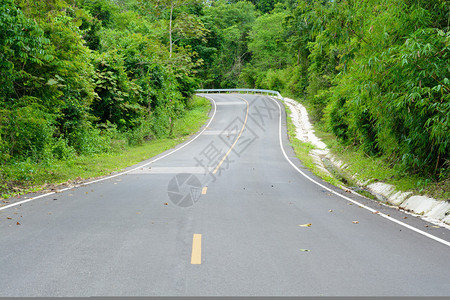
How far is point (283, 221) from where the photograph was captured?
7.61 meters

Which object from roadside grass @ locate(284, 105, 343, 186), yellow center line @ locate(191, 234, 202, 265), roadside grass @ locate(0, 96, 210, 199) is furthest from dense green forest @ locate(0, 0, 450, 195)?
yellow center line @ locate(191, 234, 202, 265)

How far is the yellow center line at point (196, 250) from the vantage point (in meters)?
5.12

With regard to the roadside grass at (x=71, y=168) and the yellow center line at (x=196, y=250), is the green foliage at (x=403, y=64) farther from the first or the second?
the roadside grass at (x=71, y=168)

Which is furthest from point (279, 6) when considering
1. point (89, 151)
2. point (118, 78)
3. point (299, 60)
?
point (89, 151)

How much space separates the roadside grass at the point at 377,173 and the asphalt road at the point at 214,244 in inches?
55.7

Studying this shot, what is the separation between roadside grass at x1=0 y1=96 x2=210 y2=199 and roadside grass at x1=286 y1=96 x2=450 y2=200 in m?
8.67

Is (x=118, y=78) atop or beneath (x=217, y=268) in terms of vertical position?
atop

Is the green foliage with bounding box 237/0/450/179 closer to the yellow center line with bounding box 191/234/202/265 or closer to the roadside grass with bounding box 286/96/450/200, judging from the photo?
the roadside grass with bounding box 286/96/450/200

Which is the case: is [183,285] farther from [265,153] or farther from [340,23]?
[265,153]

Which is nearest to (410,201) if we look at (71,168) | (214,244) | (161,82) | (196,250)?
(214,244)

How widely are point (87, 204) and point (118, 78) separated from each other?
16761 mm

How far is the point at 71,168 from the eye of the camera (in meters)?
15.4

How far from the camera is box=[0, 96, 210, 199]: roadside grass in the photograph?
11.5 m

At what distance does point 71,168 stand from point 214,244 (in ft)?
36.5
